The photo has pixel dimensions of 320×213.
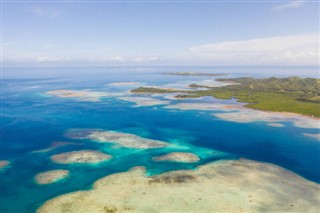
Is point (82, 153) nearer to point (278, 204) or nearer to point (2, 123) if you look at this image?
point (278, 204)

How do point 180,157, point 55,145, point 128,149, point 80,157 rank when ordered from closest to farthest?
point 80,157
point 180,157
point 128,149
point 55,145

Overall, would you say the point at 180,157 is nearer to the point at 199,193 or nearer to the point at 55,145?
the point at 199,193

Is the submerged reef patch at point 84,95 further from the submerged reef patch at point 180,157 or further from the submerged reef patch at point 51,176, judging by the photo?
the submerged reef patch at point 51,176

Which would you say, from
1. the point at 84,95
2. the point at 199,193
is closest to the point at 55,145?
the point at 199,193

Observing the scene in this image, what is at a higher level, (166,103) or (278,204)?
(166,103)

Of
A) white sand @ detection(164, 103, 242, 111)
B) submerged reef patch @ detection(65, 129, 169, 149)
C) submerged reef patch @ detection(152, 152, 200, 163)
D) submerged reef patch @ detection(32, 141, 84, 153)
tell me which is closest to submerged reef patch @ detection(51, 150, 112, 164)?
submerged reef patch @ detection(32, 141, 84, 153)

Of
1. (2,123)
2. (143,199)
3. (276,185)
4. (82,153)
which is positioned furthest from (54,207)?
(2,123)
